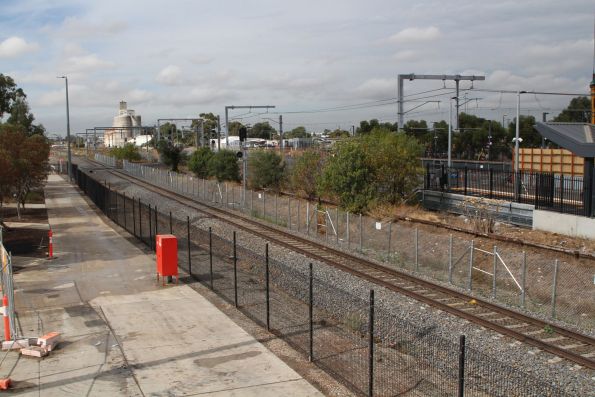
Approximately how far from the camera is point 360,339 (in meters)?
11.8

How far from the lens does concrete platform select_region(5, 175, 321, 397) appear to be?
9555 mm

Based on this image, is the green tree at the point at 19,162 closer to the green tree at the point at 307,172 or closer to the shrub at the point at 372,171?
the shrub at the point at 372,171

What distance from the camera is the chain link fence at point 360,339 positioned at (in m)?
9.04

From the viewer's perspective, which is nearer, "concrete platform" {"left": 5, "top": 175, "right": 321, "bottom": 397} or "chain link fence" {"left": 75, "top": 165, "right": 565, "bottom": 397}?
"chain link fence" {"left": 75, "top": 165, "right": 565, "bottom": 397}

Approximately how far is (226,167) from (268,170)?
9.50 meters

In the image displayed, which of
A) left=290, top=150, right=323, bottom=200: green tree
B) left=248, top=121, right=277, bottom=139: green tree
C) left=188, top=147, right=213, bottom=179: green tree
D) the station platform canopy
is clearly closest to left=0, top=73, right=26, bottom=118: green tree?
left=188, top=147, right=213, bottom=179: green tree

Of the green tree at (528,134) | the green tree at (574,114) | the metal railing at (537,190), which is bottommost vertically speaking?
the metal railing at (537,190)

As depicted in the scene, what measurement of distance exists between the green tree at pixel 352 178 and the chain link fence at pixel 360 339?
11.1 metres

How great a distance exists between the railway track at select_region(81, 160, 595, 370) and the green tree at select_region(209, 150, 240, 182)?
106 feet

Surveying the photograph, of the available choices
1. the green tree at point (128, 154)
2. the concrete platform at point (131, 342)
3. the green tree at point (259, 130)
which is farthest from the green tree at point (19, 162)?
the green tree at point (259, 130)

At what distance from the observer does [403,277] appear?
17.9 m

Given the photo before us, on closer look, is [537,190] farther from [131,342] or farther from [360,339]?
[131,342]

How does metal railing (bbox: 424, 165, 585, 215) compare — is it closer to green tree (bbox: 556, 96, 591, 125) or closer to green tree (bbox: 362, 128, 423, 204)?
green tree (bbox: 362, 128, 423, 204)

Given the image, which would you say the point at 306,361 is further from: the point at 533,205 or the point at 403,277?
the point at 533,205
